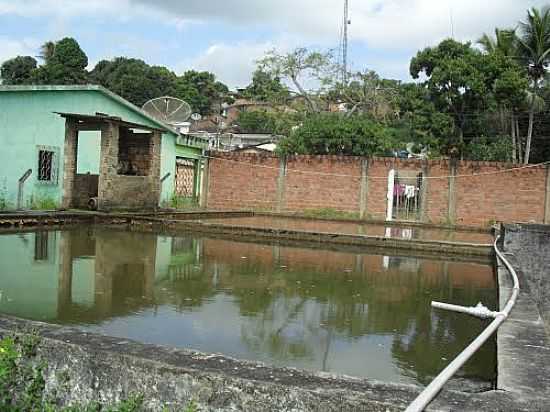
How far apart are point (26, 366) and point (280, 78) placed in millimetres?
31041

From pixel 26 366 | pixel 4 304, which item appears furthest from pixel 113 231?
pixel 26 366

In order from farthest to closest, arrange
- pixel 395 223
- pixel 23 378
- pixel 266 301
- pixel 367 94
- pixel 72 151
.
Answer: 1. pixel 367 94
2. pixel 395 223
3. pixel 72 151
4. pixel 266 301
5. pixel 23 378

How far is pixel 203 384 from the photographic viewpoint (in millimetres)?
1982

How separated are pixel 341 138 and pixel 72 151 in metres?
11.3

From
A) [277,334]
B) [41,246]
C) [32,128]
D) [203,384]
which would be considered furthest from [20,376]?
[32,128]

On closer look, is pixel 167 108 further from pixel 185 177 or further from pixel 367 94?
pixel 367 94

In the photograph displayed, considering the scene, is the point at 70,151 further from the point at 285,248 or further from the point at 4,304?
the point at 4,304

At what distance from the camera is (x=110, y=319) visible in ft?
14.9

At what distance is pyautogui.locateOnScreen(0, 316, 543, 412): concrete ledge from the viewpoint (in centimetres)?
183

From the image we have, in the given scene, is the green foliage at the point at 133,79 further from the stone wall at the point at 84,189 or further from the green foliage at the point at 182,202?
the stone wall at the point at 84,189

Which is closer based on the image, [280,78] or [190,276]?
[190,276]

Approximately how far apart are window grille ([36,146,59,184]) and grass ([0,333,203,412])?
44.9 ft

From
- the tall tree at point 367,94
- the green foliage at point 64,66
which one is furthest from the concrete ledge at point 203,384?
the green foliage at point 64,66

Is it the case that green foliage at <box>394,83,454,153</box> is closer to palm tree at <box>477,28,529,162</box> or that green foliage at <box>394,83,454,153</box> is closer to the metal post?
palm tree at <box>477,28,529,162</box>
